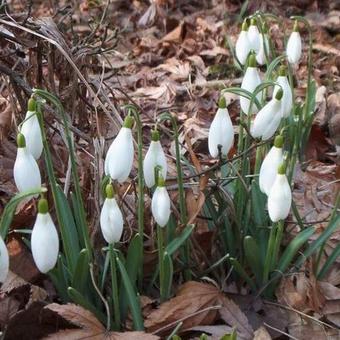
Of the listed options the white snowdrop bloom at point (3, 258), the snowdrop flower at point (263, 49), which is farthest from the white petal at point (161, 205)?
the snowdrop flower at point (263, 49)

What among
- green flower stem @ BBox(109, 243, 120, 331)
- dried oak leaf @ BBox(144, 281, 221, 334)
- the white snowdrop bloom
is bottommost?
dried oak leaf @ BBox(144, 281, 221, 334)

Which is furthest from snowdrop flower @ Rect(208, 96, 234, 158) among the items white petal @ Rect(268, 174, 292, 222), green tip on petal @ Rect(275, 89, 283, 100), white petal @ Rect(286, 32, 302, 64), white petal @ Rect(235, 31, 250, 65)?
white petal @ Rect(286, 32, 302, 64)

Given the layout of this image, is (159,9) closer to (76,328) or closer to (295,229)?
(295,229)

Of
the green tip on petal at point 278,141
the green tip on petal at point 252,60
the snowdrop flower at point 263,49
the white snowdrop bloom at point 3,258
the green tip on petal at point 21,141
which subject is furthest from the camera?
the snowdrop flower at point 263,49

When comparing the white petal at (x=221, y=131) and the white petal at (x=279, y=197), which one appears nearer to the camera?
the white petal at (x=279, y=197)

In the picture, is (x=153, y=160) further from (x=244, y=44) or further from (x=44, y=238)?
(x=244, y=44)

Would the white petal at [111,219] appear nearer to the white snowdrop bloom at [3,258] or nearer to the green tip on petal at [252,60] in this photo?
the white snowdrop bloom at [3,258]

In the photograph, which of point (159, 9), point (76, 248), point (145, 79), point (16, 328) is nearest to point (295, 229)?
point (76, 248)

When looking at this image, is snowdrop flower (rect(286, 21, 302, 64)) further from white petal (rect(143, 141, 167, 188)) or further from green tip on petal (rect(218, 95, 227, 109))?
white petal (rect(143, 141, 167, 188))
